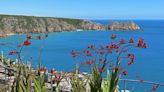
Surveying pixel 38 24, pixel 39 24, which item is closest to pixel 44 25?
pixel 39 24

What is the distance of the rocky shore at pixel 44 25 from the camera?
12350 centimetres

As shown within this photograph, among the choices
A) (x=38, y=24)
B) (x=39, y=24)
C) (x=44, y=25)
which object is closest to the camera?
(x=38, y=24)

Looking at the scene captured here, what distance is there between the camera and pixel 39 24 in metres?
131

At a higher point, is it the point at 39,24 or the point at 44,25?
the point at 39,24

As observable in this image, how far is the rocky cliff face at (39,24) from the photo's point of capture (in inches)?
4859

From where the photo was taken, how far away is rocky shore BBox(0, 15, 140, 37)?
12350 cm

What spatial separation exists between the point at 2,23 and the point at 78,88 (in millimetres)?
121315

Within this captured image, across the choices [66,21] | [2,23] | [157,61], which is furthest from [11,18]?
[157,61]

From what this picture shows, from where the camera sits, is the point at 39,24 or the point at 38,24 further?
the point at 39,24

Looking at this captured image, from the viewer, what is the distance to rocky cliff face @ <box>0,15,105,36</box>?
12343 cm

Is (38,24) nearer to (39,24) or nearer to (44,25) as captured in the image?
(39,24)

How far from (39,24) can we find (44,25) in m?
2.03

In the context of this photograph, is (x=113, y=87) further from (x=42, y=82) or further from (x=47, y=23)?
(x=47, y=23)

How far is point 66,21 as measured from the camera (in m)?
141
